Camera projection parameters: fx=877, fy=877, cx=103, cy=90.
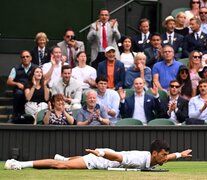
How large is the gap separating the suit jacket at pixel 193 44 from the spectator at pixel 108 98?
295cm

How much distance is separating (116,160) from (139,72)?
19.1 ft

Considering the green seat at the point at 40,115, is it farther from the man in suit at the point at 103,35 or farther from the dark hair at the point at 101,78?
the man in suit at the point at 103,35

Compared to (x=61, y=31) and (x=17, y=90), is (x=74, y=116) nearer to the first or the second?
(x=17, y=90)

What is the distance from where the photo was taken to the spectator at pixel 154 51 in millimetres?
18453

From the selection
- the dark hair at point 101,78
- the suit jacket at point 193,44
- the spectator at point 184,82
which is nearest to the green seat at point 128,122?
the dark hair at point 101,78

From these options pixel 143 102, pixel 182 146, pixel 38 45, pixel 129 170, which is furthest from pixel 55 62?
pixel 129 170

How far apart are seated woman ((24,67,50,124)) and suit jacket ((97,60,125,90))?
155 cm

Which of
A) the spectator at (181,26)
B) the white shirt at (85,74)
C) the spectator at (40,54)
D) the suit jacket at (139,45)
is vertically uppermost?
the spectator at (181,26)

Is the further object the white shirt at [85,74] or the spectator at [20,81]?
the white shirt at [85,74]

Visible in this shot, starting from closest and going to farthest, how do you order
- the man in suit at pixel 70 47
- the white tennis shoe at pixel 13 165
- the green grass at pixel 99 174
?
1. the green grass at pixel 99 174
2. the white tennis shoe at pixel 13 165
3. the man in suit at pixel 70 47

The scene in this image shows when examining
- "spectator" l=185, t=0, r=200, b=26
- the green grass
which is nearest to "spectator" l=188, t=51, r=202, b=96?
"spectator" l=185, t=0, r=200, b=26

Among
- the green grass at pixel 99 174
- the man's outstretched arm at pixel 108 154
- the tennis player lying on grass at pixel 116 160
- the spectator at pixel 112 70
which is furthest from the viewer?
the spectator at pixel 112 70

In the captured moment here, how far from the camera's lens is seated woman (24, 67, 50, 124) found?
16.5m

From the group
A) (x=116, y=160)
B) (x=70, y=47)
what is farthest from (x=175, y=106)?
(x=116, y=160)
